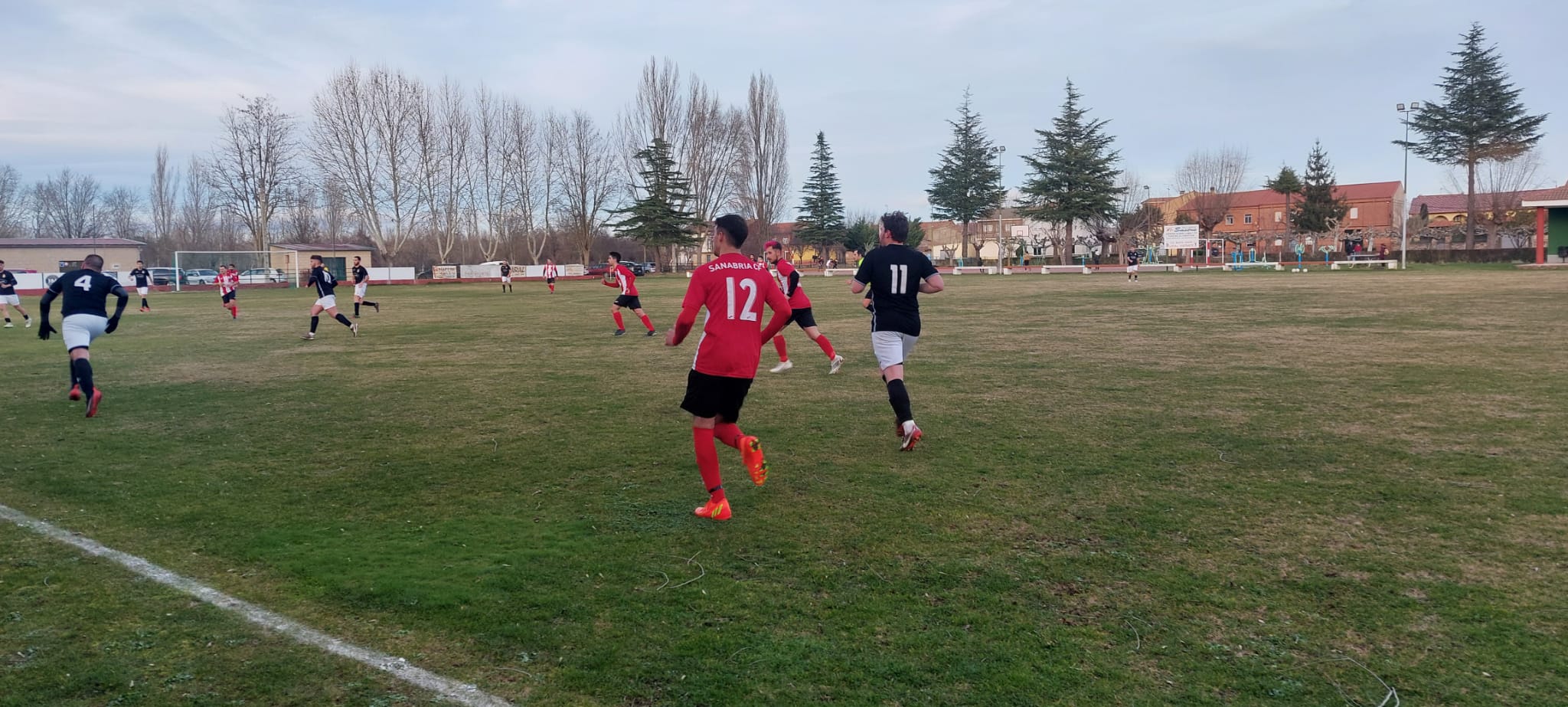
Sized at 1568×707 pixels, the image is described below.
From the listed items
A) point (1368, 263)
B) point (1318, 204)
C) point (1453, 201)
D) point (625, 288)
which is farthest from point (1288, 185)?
point (625, 288)

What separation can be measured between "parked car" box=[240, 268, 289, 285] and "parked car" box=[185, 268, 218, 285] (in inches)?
58.2

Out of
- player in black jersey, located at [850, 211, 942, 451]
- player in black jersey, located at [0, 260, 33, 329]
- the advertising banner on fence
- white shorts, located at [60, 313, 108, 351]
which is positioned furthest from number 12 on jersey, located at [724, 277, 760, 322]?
the advertising banner on fence

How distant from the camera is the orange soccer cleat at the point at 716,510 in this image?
17.4 ft

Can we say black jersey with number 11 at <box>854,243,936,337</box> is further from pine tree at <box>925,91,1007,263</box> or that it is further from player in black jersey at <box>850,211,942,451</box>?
pine tree at <box>925,91,1007,263</box>

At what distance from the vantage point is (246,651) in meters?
3.55

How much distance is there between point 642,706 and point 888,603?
4.36 feet

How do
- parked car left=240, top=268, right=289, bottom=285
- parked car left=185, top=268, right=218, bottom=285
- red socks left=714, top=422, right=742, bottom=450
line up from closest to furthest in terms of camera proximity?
1. red socks left=714, top=422, right=742, bottom=450
2. parked car left=185, top=268, right=218, bottom=285
3. parked car left=240, top=268, right=289, bottom=285

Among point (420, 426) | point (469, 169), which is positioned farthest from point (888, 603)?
point (469, 169)

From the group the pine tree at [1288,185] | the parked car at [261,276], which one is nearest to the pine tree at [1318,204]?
the pine tree at [1288,185]

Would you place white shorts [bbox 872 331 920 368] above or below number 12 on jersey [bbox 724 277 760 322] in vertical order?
below

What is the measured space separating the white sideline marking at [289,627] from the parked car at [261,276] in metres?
54.1

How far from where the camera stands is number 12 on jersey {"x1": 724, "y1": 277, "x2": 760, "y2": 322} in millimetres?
5262

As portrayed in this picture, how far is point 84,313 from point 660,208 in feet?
207

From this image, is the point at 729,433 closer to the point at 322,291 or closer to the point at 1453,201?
the point at 322,291
